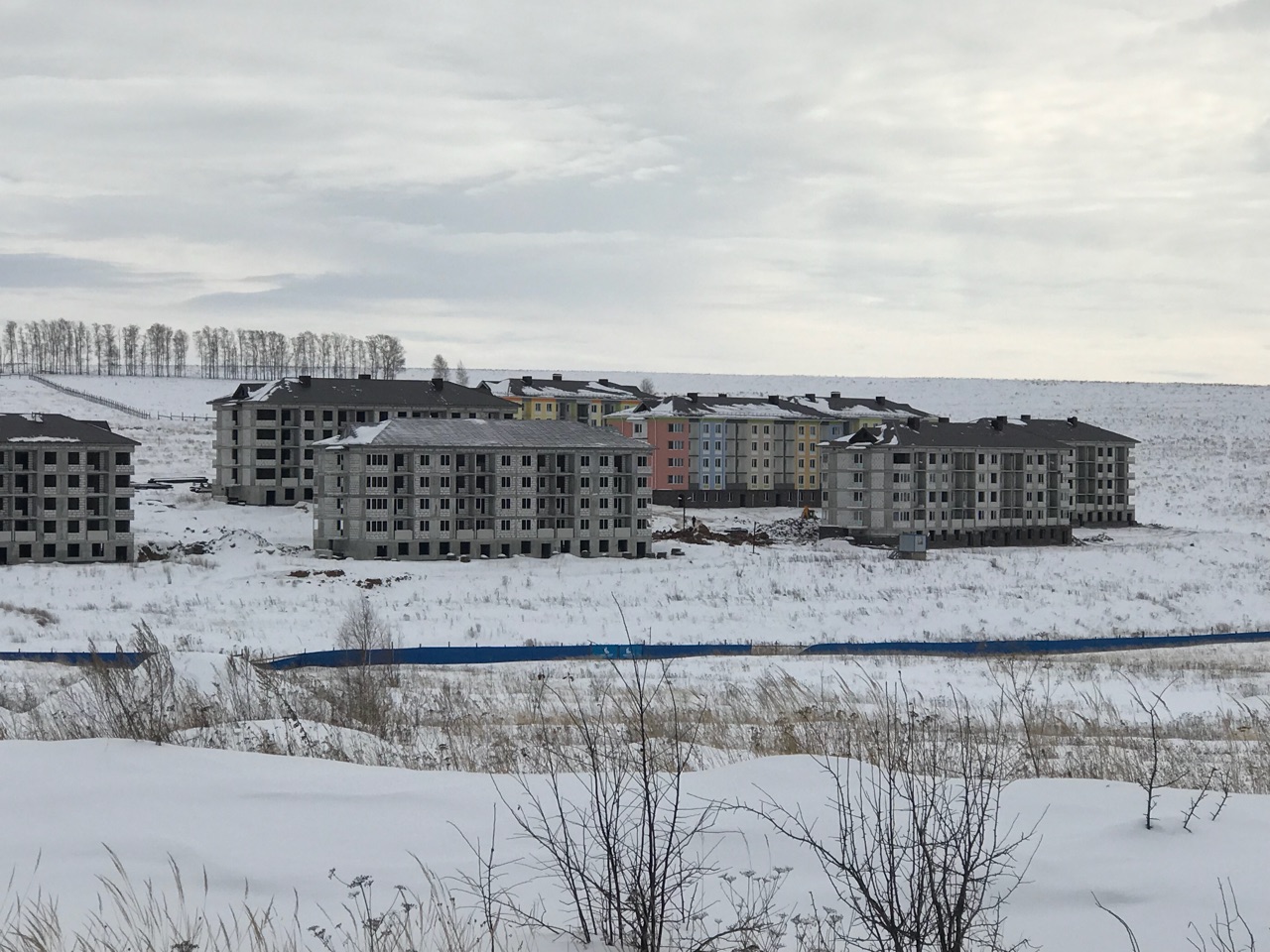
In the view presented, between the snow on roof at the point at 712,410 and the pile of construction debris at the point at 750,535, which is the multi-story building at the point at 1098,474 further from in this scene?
the pile of construction debris at the point at 750,535

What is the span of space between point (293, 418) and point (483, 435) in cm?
2291

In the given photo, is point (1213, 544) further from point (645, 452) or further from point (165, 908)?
point (165, 908)

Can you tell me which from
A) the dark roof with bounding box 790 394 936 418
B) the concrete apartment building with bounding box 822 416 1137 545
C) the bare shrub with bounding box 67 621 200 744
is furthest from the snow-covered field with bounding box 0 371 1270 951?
the dark roof with bounding box 790 394 936 418

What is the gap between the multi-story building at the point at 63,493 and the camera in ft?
219

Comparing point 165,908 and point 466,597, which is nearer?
point 165,908

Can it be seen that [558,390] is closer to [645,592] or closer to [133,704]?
[645,592]

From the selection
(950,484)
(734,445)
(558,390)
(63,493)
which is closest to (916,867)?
(63,493)

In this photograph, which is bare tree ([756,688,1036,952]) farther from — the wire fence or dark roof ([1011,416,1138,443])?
the wire fence

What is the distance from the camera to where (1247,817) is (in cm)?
789

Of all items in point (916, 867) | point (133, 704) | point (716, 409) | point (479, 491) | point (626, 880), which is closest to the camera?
point (626, 880)

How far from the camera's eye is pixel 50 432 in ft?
224

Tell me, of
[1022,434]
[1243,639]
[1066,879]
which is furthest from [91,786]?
[1022,434]

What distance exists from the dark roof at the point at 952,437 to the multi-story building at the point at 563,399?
36.6 m

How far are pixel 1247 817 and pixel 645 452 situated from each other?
7116 cm
